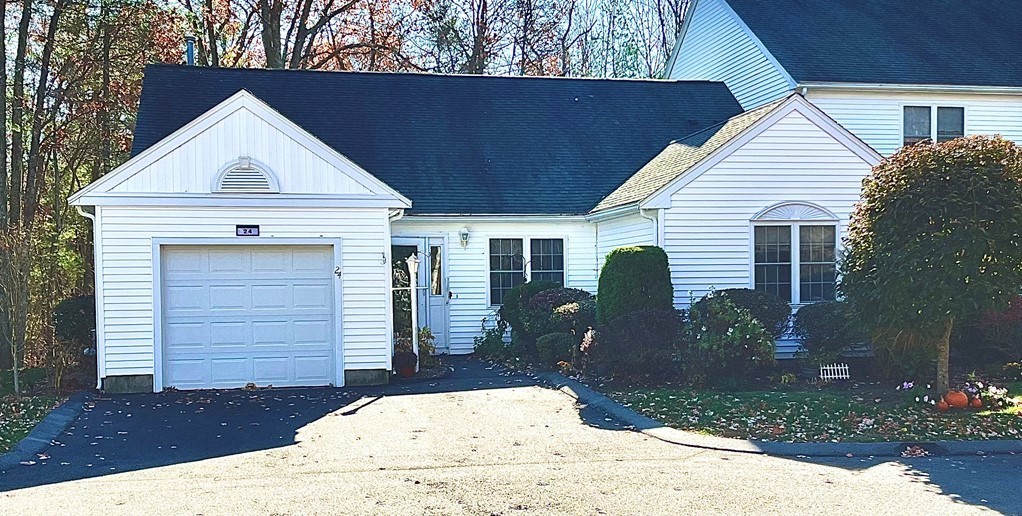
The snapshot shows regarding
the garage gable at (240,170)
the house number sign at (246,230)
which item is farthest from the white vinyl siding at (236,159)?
the house number sign at (246,230)

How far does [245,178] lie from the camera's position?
1452 centimetres

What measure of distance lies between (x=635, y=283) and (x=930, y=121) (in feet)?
36.5

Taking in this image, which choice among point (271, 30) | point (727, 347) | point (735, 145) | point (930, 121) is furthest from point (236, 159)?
point (271, 30)

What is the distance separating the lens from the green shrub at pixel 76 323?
50.8 ft

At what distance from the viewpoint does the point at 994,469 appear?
9.23 metres

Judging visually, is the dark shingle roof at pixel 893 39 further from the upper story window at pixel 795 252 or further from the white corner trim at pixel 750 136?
the upper story window at pixel 795 252

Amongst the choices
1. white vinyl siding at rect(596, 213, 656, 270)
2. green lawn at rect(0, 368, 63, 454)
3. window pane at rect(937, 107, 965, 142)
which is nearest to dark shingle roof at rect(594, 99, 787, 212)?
white vinyl siding at rect(596, 213, 656, 270)

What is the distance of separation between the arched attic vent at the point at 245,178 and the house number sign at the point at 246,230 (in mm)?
536

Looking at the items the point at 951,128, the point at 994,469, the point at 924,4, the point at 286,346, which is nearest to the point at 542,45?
the point at 924,4

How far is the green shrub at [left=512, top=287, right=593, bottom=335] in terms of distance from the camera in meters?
16.1

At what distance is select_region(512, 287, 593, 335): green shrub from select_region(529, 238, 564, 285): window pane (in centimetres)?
191

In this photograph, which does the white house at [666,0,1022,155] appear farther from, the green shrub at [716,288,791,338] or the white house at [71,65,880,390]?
the green shrub at [716,288,791,338]

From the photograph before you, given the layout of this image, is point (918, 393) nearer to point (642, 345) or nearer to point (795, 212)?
point (642, 345)

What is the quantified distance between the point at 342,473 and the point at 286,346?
6.26 metres
